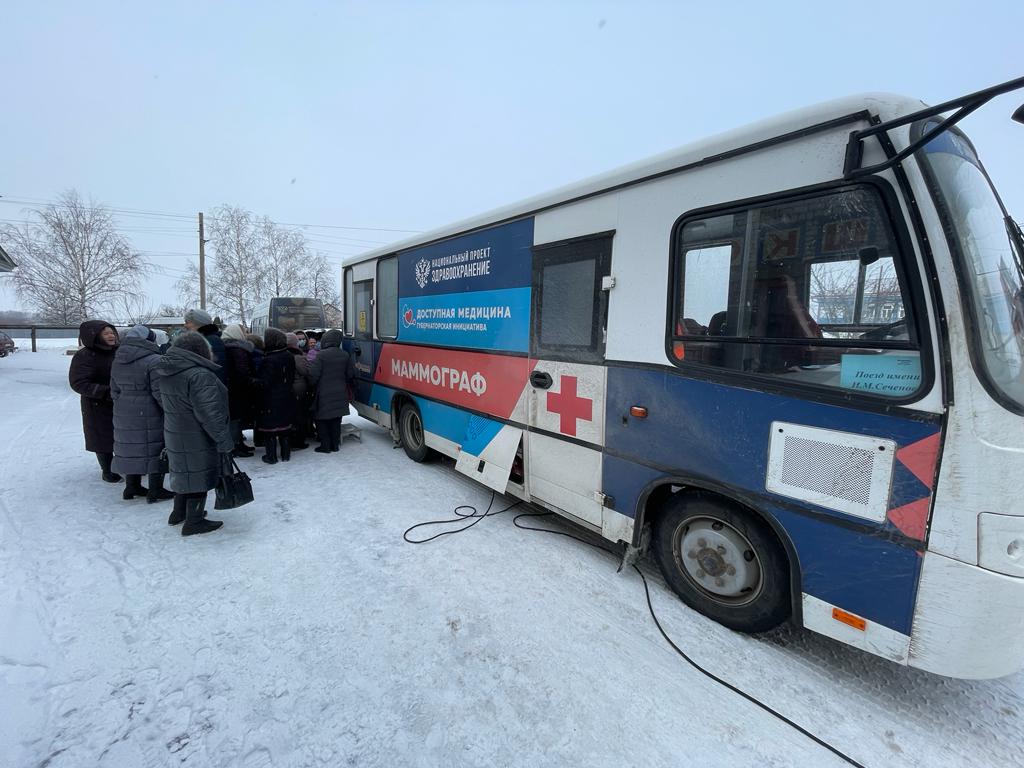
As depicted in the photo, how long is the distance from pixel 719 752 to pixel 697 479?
4.15 feet

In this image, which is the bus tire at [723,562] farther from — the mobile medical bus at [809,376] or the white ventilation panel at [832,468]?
the white ventilation panel at [832,468]

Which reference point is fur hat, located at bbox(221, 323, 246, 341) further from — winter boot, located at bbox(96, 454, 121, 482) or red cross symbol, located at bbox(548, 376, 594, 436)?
red cross symbol, located at bbox(548, 376, 594, 436)

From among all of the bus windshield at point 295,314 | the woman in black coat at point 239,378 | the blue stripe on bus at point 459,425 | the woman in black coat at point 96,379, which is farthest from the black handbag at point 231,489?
the bus windshield at point 295,314

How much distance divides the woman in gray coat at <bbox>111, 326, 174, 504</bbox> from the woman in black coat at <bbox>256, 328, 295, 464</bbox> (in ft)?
5.02

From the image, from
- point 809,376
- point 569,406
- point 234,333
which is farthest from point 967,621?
point 234,333

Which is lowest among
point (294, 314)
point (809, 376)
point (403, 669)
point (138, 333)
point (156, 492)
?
point (403, 669)

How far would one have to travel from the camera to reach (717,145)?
98.3 inches

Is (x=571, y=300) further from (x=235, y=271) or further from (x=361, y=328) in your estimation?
(x=235, y=271)

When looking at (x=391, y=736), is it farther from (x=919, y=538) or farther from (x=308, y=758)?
(x=919, y=538)

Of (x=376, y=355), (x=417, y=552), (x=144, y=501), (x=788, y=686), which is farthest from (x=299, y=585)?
(x=376, y=355)

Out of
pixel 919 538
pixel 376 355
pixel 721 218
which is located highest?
pixel 721 218

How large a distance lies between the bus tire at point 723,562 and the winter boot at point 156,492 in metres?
4.62

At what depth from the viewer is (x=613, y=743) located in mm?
1958

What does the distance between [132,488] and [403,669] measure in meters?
3.84
